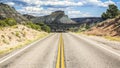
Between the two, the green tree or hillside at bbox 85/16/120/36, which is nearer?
hillside at bbox 85/16/120/36

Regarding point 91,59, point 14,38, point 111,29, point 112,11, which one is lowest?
point 111,29

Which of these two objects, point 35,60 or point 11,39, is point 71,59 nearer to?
point 35,60

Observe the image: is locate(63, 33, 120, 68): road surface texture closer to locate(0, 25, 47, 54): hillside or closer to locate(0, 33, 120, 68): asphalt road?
locate(0, 33, 120, 68): asphalt road

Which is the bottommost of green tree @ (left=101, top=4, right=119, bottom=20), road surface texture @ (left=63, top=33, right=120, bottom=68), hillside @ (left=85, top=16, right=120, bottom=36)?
hillside @ (left=85, top=16, right=120, bottom=36)

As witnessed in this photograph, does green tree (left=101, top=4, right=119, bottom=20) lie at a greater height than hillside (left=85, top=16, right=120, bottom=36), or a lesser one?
greater

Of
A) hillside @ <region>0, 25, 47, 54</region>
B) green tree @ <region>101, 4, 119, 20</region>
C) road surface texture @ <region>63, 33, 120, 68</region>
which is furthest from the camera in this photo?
green tree @ <region>101, 4, 119, 20</region>

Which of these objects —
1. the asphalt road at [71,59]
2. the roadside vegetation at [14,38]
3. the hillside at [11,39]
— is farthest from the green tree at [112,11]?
the asphalt road at [71,59]

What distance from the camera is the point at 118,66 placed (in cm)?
1234

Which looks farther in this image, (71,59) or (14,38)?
(14,38)

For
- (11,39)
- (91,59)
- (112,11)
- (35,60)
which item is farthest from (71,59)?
(112,11)

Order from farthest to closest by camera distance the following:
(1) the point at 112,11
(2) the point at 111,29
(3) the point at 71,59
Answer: (1) the point at 112,11, (2) the point at 111,29, (3) the point at 71,59

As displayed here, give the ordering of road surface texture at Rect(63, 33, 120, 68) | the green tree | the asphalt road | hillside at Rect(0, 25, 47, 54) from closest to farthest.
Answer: road surface texture at Rect(63, 33, 120, 68), the asphalt road, hillside at Rect(0, 25, 47, 54), the green tree

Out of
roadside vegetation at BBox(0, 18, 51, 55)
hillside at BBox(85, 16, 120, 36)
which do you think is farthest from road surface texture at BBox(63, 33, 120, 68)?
hillside at BBox(85, 16, 120, 36)

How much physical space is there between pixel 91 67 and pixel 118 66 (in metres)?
1.43
